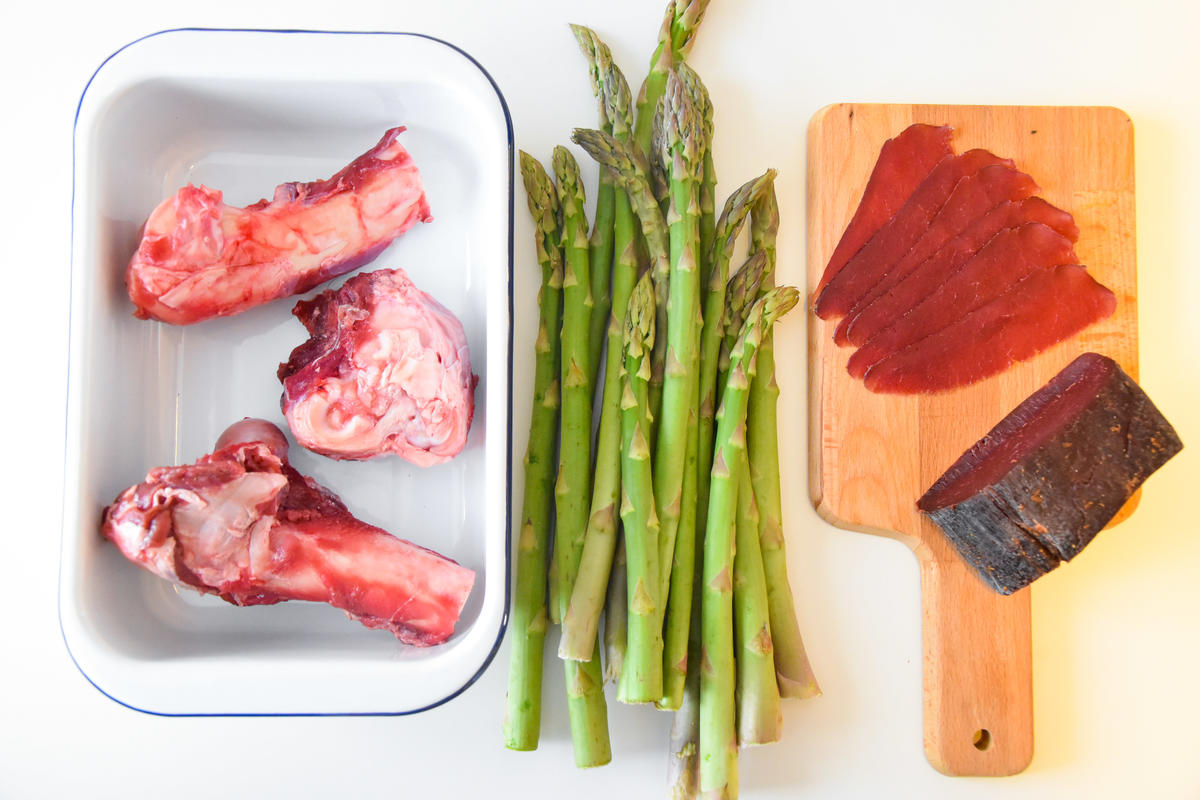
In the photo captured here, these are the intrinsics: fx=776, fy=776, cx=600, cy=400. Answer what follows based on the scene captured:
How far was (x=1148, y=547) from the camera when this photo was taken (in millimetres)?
1416

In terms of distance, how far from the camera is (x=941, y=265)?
1358 millimetres

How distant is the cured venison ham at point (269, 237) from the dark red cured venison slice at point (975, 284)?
0.82m

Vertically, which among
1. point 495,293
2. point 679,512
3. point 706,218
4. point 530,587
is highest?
point 706,218

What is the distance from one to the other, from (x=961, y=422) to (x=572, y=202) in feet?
2.55

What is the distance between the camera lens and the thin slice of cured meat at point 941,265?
135cm

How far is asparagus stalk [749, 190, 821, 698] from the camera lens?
1314 millimetres

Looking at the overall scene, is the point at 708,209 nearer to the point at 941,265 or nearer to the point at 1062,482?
the point at 941,265

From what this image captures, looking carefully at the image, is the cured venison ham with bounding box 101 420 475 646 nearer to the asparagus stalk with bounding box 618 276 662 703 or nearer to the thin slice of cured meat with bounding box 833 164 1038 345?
the asparagus stalk with bounding box 618 276 662 703

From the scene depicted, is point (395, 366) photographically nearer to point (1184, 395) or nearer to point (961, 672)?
point (961, 672)

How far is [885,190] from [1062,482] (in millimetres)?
568

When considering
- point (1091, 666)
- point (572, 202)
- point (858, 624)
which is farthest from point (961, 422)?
point (572, 202)

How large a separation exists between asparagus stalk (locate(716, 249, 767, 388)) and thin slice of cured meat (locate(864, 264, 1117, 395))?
243 millimetres

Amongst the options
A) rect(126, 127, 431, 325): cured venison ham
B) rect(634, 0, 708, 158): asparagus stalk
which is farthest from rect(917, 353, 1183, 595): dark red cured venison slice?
rect(126, 127, 431, 325): cured venison ham

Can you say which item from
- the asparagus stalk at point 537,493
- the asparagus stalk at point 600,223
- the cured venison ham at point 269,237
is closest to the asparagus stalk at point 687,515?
the asparagus stalk at point 600,223
